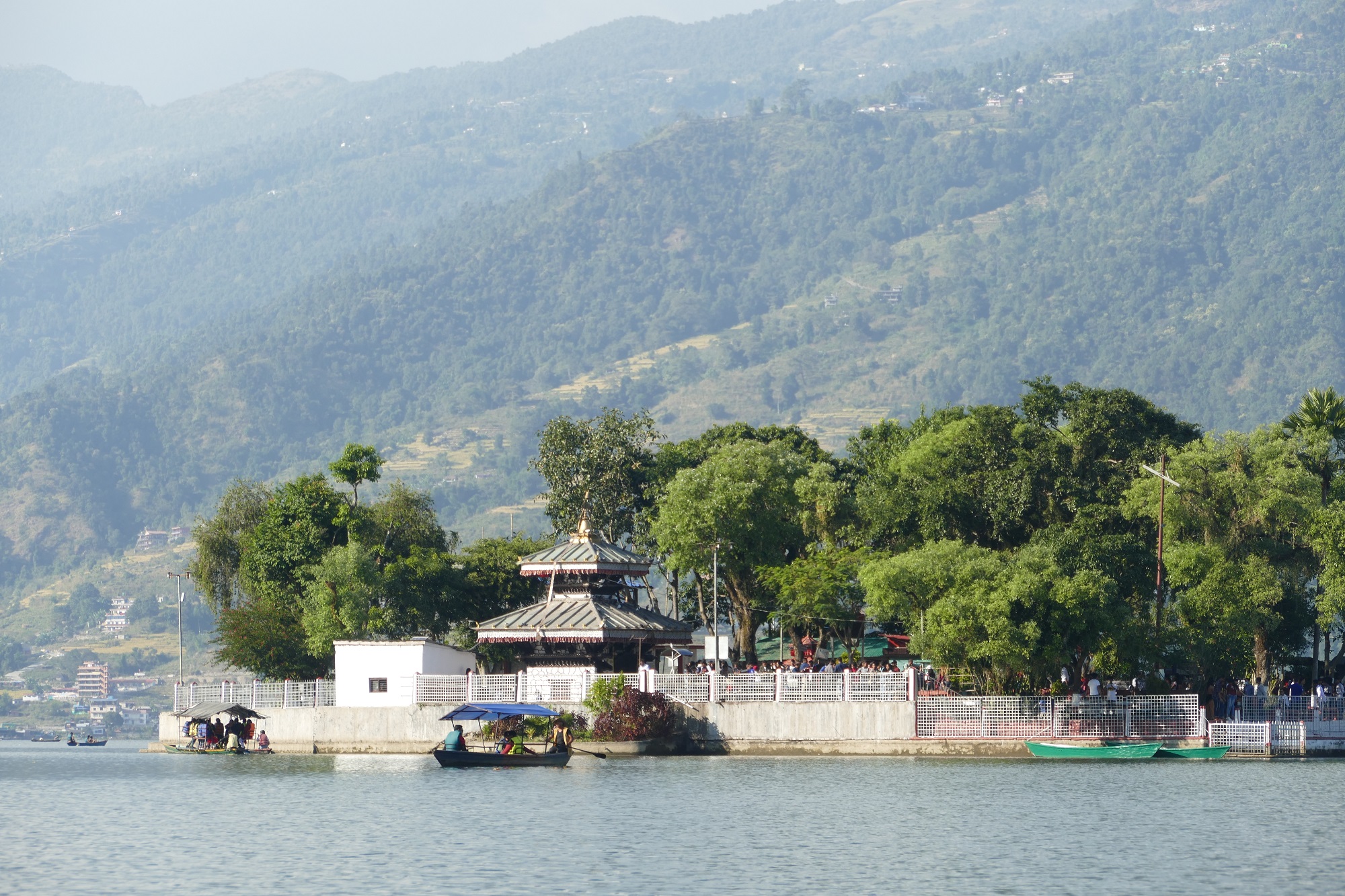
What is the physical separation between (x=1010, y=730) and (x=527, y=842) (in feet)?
89.8

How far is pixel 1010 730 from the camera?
2562 inches

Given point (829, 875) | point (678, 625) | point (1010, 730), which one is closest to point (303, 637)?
point (678, 625)

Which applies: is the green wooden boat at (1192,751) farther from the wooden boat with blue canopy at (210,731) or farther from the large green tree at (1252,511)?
the wooden boat with blue canopy at (210,731)

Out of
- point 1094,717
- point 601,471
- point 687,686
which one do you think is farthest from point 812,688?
point 601,471

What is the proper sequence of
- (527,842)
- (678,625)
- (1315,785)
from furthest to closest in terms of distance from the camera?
(678,625), (1315,785), (527,842)

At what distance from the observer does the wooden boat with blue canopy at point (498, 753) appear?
6375 cm

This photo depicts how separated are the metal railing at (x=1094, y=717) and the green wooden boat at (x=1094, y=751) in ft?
2.77

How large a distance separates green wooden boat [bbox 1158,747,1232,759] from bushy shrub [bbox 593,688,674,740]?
56.2 feet

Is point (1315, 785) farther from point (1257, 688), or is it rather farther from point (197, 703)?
point (197, 703)

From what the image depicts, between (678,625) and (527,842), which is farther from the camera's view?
(678,625)

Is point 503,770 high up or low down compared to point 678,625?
down

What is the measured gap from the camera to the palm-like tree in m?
77.3

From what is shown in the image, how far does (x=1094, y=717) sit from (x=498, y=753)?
66.6 ft

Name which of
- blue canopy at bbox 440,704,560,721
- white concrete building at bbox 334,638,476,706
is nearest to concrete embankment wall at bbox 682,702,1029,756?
blue canopy at bbox 440,704,560,721
